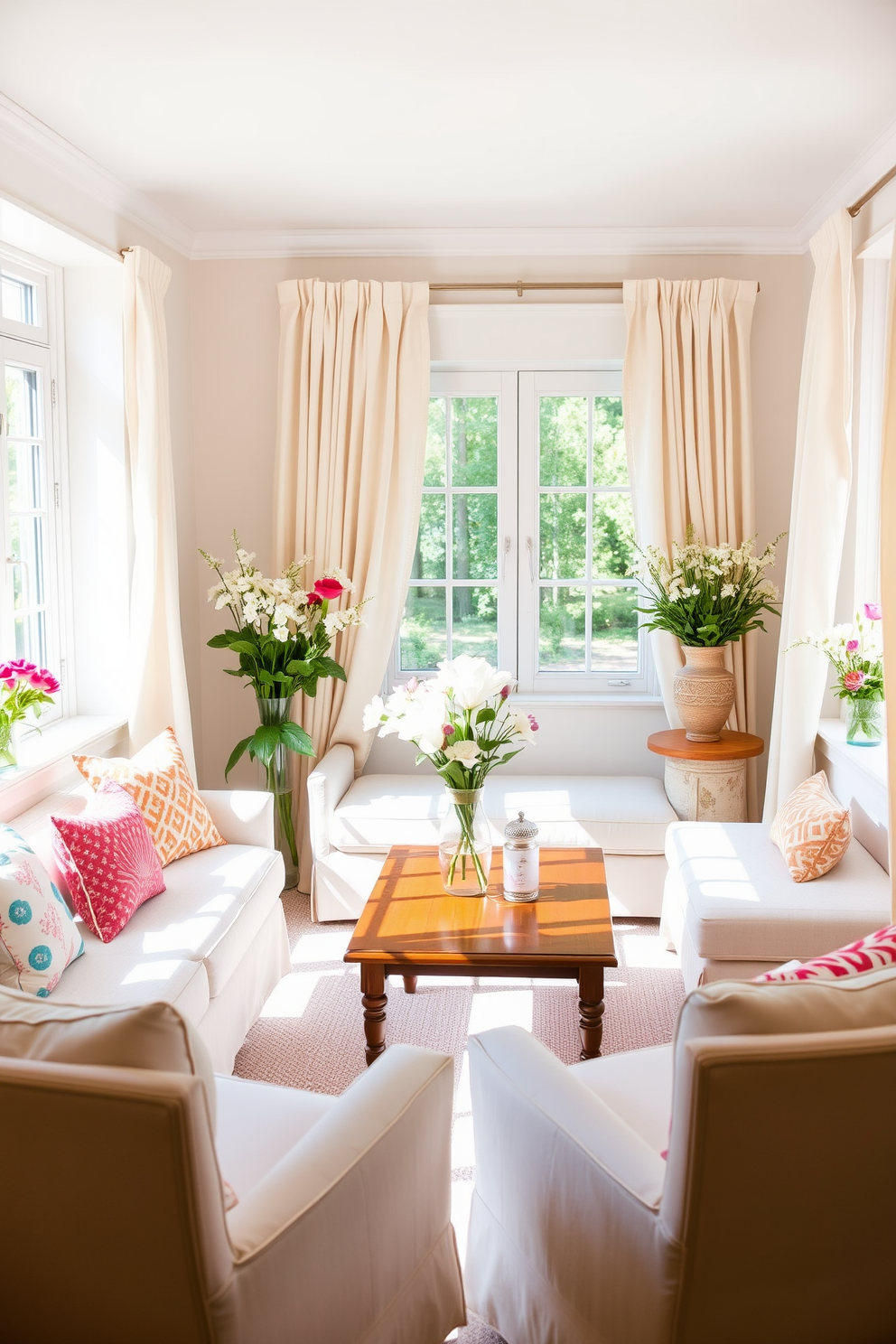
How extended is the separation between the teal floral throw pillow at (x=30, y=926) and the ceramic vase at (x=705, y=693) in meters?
2.44

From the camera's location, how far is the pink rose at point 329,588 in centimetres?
413

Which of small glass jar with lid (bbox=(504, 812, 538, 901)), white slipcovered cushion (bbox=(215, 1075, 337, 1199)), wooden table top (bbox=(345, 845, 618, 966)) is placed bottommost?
white slipcovered cushion (bbox=(215, 1075, 337, 1199))

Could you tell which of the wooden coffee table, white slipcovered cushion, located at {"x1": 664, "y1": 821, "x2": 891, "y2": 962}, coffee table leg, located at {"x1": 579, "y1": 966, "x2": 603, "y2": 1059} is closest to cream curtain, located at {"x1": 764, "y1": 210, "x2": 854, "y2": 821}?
white slipcovered cushion, located at {"x1": 664, "y1": 821, "x2": 891, "y2": 962}

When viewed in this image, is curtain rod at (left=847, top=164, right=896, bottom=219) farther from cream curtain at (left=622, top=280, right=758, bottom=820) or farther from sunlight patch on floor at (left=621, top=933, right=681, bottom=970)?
sunlight patch on floor at (left=621, top=933, right=681, bottom=970)

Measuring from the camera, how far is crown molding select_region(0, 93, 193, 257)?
3131 mm

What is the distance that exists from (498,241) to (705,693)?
2.03 meters

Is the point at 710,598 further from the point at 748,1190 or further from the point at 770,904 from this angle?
the point at 748,1190

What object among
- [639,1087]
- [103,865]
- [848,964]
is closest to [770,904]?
[639,1087]

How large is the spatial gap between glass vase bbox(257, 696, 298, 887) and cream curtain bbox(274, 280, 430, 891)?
7 centimetres

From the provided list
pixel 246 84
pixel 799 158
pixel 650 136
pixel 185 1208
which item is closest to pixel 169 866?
pixel 185 1208

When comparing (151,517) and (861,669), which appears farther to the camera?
(151,517)

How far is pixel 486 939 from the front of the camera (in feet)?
9.14

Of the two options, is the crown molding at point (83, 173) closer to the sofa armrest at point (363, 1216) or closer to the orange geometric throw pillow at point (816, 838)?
the sofa armrest at point (363, 1216)

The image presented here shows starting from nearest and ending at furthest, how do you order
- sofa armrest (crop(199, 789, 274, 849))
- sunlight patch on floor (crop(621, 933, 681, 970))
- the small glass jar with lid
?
the small glass jar with lid → sofa armrest (crop(199, 789, 274, 849)) → sunlight patch on floor (crop(621, 933, 681, 970))
